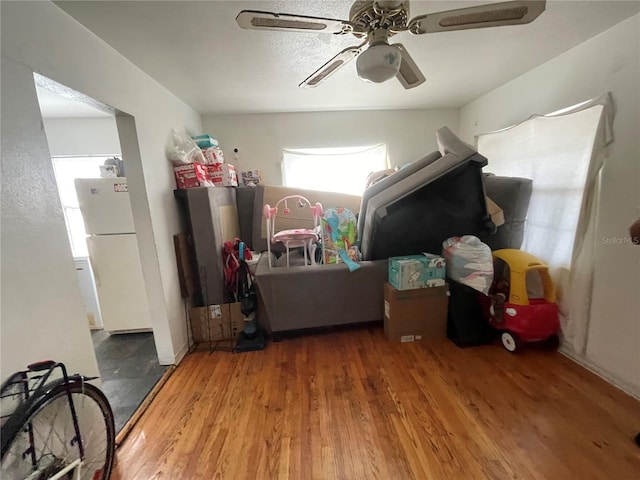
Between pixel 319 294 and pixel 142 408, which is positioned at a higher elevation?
pixel 319 294

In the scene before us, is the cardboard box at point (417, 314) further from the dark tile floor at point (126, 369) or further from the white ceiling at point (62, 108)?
the white ceiling at point (62, 108)

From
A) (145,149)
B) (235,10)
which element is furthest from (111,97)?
(235,10)

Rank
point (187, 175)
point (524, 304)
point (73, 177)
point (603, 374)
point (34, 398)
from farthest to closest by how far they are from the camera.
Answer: point (73, 177) → point (187, 175) → point (524, 304) → point (603, 374) → point (34, 398)

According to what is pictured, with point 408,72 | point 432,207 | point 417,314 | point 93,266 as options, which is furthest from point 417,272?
point 93,266

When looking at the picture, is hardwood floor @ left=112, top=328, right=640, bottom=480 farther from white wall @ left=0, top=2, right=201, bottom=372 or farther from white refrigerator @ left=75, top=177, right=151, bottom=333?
white refrigerator @ left=75, top=177, right=151, bottom=333

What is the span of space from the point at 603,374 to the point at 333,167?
3024 mm

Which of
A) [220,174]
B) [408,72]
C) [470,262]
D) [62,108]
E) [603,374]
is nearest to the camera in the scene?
[408,72]

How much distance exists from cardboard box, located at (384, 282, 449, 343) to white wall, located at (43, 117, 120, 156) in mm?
3230

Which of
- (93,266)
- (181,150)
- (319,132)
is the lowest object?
(93,266)

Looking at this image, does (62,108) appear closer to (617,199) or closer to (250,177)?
(250,177)

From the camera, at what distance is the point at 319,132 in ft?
11.3

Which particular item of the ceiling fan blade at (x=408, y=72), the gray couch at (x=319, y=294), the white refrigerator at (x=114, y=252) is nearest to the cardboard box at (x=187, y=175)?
the white refrigerator at (x=114, y=252)

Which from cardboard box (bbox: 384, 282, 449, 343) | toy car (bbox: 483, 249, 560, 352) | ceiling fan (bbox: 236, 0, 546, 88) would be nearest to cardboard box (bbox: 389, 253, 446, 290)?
cardboard box (bbox: 384, 282, 449, 343)

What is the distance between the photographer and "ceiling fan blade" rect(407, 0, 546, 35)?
1.01m
